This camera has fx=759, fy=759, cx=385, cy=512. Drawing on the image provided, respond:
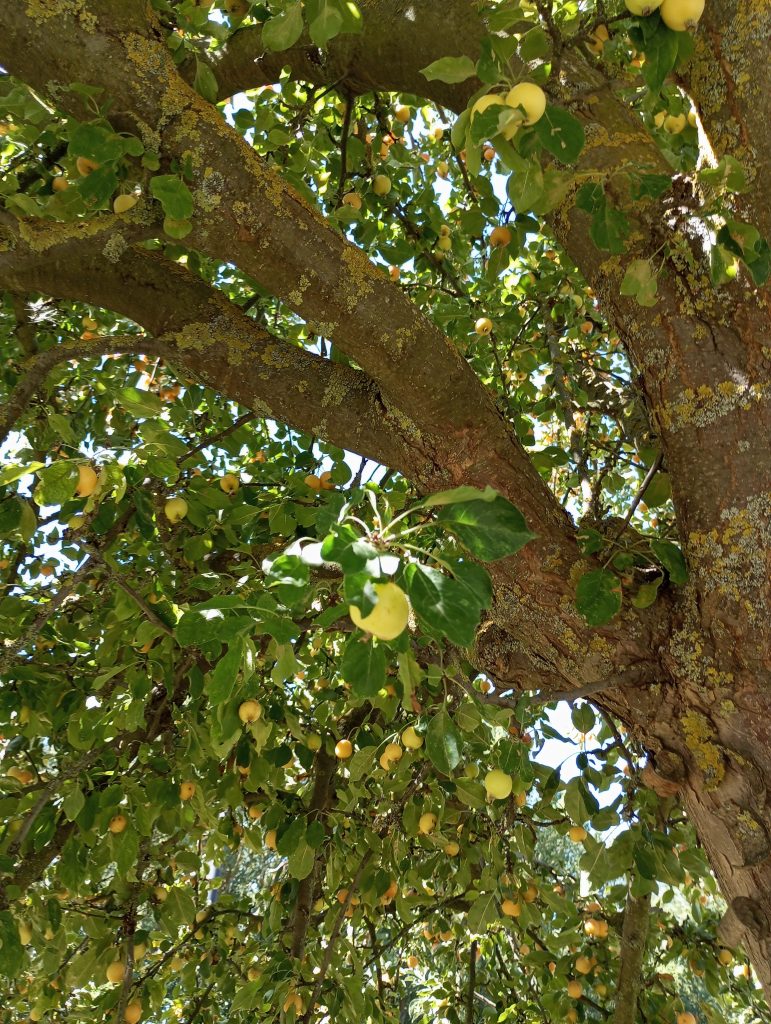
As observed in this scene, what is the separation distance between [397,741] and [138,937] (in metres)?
1.05

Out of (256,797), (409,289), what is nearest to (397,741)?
(256,797)

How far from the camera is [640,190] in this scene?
4.28ft

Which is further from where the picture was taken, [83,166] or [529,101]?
[83,166]

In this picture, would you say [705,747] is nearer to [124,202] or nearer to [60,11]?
[124,202]

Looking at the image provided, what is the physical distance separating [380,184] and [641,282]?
1.66 metres

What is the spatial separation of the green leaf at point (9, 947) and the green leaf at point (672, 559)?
1.66 meters

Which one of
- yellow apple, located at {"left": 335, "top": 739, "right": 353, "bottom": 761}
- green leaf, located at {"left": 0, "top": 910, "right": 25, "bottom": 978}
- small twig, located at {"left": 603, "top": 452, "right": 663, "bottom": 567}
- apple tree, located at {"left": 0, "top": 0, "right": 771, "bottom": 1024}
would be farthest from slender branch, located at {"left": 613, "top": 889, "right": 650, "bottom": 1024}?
green leaf, located at {"left": 0, "top": 910, "right": 25, "bottom": 978}

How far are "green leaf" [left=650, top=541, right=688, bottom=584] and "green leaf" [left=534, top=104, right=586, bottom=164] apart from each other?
724 millimetres

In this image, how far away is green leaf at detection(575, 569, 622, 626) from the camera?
141cm

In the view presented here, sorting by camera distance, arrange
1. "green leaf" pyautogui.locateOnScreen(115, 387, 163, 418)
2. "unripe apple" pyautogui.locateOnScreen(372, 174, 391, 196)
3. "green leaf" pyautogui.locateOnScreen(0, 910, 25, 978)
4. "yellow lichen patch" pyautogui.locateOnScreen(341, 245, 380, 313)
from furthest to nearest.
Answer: "unripe apple" pyautogui.locateOnScreen(372, 174, 391, 196)
"green leaf" pyautogui.locateOnScreen(0, 910, 25, 978)
"yellow lichen patch" pyautogui.locateOnScreen(341, 245, 380, 313)
"green leaf" pyautogui.locateOnScreen(115, 387, 163, 418)

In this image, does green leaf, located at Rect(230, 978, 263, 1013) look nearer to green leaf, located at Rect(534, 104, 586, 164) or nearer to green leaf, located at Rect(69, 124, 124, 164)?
green leaf, located at Rect(69, 124, 124, 164)

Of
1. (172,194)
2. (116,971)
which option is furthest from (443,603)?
(116,971)

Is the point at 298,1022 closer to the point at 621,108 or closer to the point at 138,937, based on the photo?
the point at 138,937

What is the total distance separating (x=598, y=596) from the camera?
142 centimetres
